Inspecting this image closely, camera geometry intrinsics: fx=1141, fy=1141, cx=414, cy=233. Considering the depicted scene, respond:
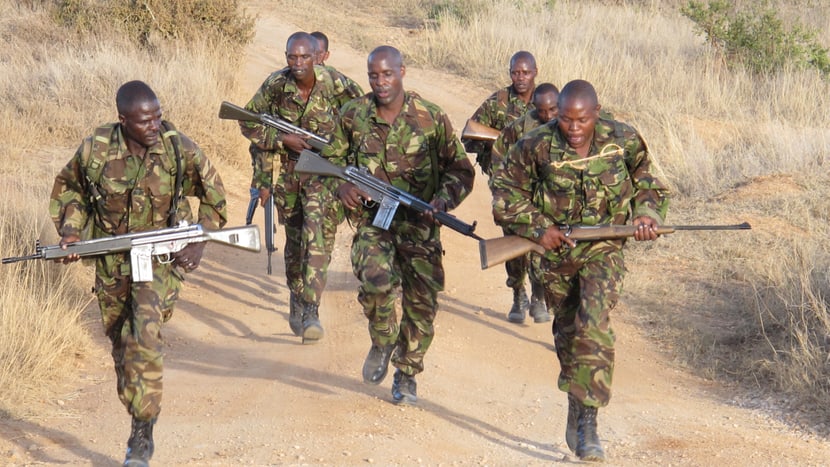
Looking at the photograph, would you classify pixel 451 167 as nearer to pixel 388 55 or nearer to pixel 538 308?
pixel 388 55

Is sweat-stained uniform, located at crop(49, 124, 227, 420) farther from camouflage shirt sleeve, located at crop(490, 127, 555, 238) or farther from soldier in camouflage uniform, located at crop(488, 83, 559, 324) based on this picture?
soldier in camouflage uniform, located at crop(488, 83, 559, 324)

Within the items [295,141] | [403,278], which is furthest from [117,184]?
[295,141]

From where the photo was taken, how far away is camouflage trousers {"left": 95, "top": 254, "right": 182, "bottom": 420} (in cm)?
533

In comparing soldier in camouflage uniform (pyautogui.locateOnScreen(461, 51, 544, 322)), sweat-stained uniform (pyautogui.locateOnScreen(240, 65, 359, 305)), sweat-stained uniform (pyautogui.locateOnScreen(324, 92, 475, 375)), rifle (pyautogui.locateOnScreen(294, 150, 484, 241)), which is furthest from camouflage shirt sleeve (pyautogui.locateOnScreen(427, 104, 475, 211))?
soldier in camouflage uniform (pyautogui.locateOnScreen(461, 51, 544, 322))

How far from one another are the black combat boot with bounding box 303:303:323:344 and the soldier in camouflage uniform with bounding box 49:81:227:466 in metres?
2.45

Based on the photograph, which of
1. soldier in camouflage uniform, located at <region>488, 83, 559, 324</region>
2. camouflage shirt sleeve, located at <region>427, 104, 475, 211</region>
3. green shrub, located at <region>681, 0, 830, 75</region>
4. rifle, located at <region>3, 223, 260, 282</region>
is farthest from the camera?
green shrub, located at <region>681, 0, 830, 75</region>

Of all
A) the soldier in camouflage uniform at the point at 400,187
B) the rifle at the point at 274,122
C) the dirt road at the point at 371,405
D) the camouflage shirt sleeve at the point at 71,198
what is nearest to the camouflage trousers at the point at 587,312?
the dirt road at the point at 371,405

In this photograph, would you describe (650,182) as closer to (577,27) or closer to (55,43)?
(55,43)

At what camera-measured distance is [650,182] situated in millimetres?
5699

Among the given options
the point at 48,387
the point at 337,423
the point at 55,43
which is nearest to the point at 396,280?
the point at 337,423

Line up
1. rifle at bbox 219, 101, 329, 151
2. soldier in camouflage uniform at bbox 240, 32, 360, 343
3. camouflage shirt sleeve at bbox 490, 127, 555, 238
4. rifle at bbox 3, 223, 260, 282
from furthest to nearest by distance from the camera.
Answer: rifle at bbox 219, 101, 329, 151 < soldier in camouflage uniform at bbox 240, 32, 360, 343 < camouflage shirt sleeve at bbox 490, 127, 555, 238 < rifle at bbox 3, 223, 260, 282

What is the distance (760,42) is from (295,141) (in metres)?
10.5

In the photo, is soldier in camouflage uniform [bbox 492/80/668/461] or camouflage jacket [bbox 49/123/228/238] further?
soldier in camouflage uniform [bbox 492/80/668/461]

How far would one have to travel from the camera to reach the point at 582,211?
18.6 feet
